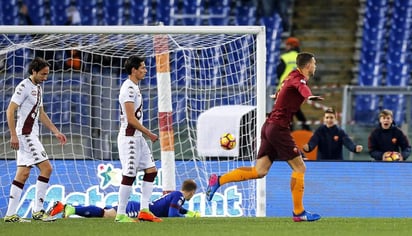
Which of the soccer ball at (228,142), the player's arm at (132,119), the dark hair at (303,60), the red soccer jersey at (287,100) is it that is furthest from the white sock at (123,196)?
the soccer ball at (228,142)

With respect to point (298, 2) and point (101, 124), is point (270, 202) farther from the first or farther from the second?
point (298, 2)

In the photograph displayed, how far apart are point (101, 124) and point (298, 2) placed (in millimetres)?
11477

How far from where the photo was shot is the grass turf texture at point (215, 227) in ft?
35.6

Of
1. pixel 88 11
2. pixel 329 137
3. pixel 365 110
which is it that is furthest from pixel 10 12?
pixel 329 137

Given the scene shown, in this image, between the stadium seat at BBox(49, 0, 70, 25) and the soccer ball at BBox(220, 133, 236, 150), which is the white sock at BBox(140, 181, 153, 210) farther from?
the stadium seat at BBox(49, 0, 70, 25)

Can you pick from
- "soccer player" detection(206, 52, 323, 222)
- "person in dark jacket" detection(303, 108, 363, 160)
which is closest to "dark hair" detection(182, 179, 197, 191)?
"soccer player" detection(206, 52, 323, 222)

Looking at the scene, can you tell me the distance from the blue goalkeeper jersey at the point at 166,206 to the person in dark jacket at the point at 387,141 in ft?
12.1

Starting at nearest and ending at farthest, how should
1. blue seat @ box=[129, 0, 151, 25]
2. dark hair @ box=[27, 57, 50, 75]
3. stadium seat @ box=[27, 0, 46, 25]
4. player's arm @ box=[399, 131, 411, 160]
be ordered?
dark hair @ box=[27, 57, 50, 75] < player's arm @ box=[399, 131, 411, 160] < blue seat @ box=[129, 0, 151, 25] < stadium seat @ box=[27, 0, 46, 25]

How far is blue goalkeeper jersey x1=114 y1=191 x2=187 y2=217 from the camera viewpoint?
1316cm

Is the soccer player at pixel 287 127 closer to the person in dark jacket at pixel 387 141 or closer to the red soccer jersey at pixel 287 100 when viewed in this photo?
the red soccer jersey at pixel 287 100

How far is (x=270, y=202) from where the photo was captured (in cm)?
1453

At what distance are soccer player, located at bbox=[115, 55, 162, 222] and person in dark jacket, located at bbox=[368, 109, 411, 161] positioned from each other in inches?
183

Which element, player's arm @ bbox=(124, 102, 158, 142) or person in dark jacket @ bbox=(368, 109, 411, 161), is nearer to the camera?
player's arm @ bbox=(124, 102, 158, 142)

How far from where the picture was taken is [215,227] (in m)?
11.4
